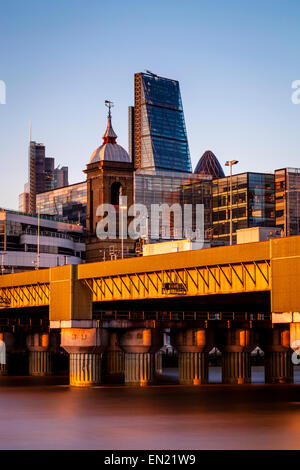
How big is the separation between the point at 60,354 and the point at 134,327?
219 ft

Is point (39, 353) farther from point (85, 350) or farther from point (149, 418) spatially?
point (149, 418)

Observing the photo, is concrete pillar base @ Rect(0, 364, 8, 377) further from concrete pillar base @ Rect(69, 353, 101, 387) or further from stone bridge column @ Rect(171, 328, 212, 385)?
concrete pillar base @ Rect(69, 353, 101, 387)

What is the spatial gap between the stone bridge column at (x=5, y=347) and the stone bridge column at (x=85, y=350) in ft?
128

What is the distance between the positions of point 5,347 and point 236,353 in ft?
124

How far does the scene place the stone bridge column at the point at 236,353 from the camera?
99.1 m

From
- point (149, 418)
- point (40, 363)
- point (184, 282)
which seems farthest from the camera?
point (40, 363)

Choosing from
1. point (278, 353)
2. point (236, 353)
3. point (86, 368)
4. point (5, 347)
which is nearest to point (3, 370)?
point (5, 347)

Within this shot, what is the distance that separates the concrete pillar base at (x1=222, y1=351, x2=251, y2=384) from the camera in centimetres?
9981

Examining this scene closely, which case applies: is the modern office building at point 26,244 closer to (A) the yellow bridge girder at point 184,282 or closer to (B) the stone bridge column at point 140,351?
(B) the stone bridge column at point 140,351

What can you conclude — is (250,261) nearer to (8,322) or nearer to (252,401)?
(252,401)

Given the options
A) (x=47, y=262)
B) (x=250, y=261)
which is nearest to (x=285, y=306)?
(x=250, y=261)

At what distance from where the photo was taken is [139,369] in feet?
295

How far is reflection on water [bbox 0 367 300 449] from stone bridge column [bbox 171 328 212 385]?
11.8 m

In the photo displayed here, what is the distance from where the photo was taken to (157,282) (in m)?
73.2
